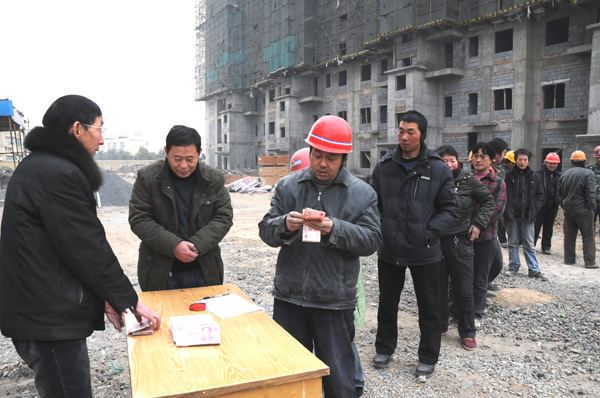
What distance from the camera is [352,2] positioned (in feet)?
102

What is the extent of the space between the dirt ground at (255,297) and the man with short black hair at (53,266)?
165 centimetres

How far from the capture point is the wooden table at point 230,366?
1.71 meters

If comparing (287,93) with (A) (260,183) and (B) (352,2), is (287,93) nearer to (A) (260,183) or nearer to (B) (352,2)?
(B) (352,2)

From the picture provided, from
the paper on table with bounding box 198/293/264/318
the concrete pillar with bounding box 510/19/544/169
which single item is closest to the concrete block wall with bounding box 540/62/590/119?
the concrete pillar with bounding box 510/19/544/169

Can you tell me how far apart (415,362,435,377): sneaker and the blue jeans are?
14.1ft

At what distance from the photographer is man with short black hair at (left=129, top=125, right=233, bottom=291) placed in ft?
10.1

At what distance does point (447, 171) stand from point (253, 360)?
2.52m

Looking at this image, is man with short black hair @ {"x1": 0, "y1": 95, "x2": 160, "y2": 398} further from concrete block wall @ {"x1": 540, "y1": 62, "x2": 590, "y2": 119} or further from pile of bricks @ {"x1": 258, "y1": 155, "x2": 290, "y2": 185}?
pile of bricks @ {"x1": 258, "y1": 155, "x2": 290, "y2": 185}

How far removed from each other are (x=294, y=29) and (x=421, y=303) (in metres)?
35.4

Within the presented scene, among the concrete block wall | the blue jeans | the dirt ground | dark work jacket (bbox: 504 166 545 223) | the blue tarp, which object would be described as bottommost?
the dirt ground

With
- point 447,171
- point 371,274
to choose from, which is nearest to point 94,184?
point 447,171

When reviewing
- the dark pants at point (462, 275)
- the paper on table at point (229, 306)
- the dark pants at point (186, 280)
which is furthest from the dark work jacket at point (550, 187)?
the paper on table at point (229, 306)

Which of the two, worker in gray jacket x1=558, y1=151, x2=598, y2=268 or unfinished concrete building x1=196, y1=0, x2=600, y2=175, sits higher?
unfinished concrete building x1=196, y1=0, x2=600, y2=175

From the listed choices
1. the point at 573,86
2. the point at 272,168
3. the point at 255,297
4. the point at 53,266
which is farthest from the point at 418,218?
the point at 272,168
